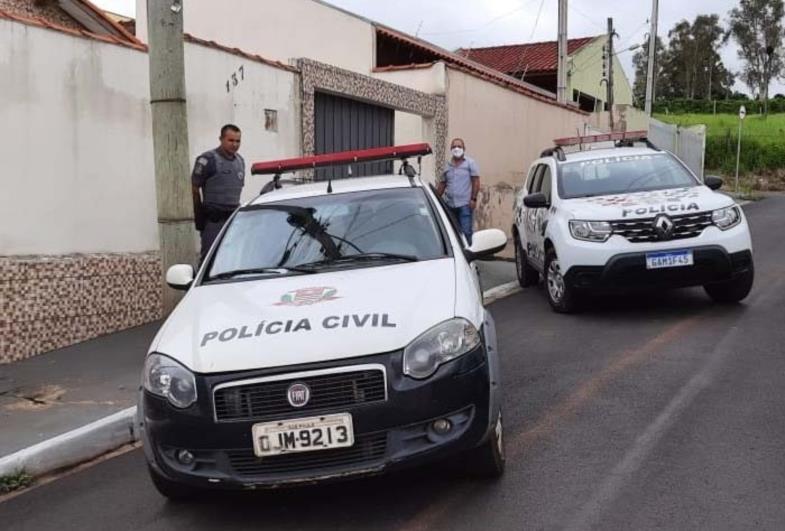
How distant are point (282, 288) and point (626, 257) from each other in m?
4.29

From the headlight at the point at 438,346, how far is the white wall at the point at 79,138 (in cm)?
451

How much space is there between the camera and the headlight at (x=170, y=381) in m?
3.70

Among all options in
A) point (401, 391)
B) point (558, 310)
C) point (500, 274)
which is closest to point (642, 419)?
point (401, 391)

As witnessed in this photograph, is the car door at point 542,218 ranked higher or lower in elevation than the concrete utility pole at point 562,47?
lower

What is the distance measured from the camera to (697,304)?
28.0ft

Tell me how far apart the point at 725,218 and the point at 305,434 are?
5.56m

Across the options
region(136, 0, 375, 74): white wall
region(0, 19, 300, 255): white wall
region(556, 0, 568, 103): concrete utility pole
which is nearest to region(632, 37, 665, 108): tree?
region(556, 0, 568, 103): concrete utility pole

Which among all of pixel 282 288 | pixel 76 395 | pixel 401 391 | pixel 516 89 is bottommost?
pixel 76 395

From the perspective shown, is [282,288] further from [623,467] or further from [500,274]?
[500,274]

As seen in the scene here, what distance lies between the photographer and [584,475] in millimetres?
4203

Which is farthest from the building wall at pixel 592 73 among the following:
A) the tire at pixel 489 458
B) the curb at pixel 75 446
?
the tire at pixel 489 458

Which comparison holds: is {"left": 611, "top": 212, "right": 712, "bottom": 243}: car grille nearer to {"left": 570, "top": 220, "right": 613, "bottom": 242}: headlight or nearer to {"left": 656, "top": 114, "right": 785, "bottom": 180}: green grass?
{"left": 570, "top": 220, "right": 613, "bottom": 242}: headlight

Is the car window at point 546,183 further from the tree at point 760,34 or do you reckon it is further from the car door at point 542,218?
the tree at point 760,34

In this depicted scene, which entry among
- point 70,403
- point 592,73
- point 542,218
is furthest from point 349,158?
point 592,73
